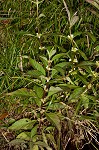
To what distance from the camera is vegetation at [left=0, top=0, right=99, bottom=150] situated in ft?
4.44

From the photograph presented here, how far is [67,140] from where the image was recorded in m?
1.46

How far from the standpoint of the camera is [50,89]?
4.41 feet

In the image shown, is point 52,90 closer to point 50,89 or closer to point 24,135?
point 50,89

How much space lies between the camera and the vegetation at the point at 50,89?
135cm

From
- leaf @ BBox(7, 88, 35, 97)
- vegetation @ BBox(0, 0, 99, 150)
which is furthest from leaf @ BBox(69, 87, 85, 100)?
leaf @ BBox(7, 88, 35, 97)

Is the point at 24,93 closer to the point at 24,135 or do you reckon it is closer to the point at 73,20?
the point at 24,135

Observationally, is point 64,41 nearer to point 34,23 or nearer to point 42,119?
point 34,23

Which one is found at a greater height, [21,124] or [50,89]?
[50,89]

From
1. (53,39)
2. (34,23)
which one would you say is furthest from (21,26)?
(53,39)

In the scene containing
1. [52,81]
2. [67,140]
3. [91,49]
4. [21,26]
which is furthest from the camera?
[21,26]

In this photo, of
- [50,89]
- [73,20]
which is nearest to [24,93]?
[50,89]

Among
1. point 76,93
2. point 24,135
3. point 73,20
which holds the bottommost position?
point 24,135

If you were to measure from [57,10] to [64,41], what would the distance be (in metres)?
0.21

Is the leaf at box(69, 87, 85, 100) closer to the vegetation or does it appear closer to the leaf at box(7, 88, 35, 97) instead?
the vegetation
